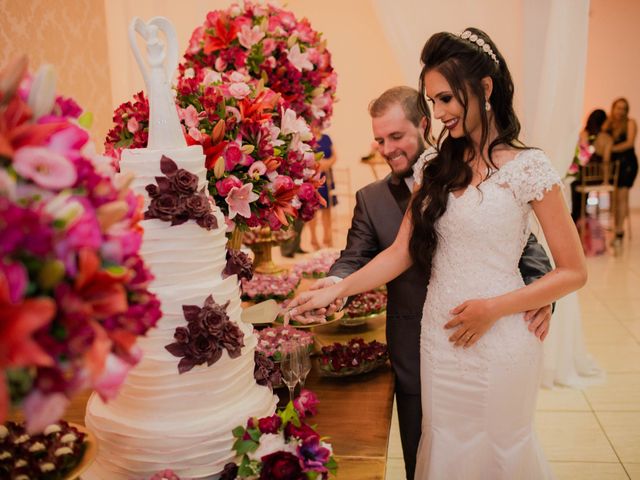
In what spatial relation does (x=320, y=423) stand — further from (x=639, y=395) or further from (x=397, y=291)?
(x=639, y=395)

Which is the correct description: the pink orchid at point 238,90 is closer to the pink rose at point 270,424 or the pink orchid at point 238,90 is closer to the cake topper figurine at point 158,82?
the cake topper figurine at point 158,82

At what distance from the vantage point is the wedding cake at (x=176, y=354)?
1.30 meters

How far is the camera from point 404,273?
84.8 inches

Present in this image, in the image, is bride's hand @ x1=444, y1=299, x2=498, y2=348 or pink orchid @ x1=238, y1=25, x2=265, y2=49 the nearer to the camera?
bride's hand @ x1=444, y1=299, x2=498, y2=348

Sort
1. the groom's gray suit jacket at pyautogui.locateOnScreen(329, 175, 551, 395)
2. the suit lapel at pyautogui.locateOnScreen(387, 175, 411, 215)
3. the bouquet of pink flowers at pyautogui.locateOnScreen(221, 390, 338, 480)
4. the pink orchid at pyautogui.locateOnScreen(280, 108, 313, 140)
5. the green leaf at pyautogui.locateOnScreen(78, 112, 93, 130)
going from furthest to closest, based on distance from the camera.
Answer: the suit lapel at pyautogui.locateOnScreen(387, 175, 411, 215)
the groom's gray suit jacket at pyautogui.locateOnScreen(329, 175, 551, 395)
the pink orchid at pyautogui.locateOnScreen(280, 108, 313, 140)
the bouquet of pink flowers at pyautogui.locateOnScreen(221, 390, 338, 480)
the green leaf at pyautogui.locateOnScreen(78, 112, 93, 130)

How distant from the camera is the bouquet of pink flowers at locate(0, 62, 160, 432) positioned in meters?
0.60

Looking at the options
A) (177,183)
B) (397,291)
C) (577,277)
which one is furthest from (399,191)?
(177,183)

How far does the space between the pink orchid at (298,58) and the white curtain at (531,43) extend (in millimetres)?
1059

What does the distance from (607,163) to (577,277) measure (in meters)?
7.62

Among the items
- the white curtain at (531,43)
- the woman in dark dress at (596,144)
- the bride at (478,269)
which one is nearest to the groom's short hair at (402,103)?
the bride at (478,269)

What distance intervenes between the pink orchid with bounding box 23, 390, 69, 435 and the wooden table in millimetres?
904

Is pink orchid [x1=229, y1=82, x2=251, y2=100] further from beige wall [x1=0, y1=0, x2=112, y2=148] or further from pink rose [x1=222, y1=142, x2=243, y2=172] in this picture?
beige wall [x1=0, y1=0, x2=112, y2=148]

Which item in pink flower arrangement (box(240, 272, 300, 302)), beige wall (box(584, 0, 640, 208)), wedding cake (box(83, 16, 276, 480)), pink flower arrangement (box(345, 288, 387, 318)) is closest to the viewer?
wedding cake (box(83, 16, 276, 480))

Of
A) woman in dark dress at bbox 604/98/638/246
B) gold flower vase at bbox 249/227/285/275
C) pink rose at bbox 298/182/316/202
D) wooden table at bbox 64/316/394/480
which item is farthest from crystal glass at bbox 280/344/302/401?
woman in dark dress at bbox 604/98/638/246
